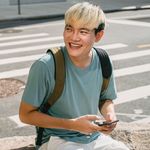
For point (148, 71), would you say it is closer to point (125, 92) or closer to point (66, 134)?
point (125, 92)

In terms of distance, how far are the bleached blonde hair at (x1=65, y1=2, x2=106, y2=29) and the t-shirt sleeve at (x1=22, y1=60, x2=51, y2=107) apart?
42 centimetres

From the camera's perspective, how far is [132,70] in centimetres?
1025

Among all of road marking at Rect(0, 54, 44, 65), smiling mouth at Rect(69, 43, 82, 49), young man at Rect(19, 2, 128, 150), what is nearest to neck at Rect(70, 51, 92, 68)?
young man at Rect(19, 2, 128, 150)

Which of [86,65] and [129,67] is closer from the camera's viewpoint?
[86,65]

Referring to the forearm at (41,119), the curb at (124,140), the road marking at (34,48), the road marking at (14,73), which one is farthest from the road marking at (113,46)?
the forearm at (41,119)

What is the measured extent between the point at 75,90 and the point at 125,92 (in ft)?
16.6

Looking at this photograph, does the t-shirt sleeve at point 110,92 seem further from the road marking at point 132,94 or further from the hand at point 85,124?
the road marking at point 132,94

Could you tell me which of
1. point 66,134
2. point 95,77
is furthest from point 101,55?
point 66,134

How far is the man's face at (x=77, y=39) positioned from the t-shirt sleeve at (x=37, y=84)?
27 cm

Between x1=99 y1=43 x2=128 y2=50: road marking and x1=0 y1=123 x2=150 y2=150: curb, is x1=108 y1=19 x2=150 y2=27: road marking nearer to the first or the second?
x1=99 y1=43 x2=128 y2=50: road marking

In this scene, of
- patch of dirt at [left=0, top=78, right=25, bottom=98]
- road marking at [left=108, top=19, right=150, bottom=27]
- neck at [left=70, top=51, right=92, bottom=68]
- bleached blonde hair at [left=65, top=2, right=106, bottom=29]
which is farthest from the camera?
road marking at [left=108, top=19, right=150, bottom=27]

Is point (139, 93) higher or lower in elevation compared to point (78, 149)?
lower

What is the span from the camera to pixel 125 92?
841cm

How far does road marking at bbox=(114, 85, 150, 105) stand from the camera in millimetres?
7919
